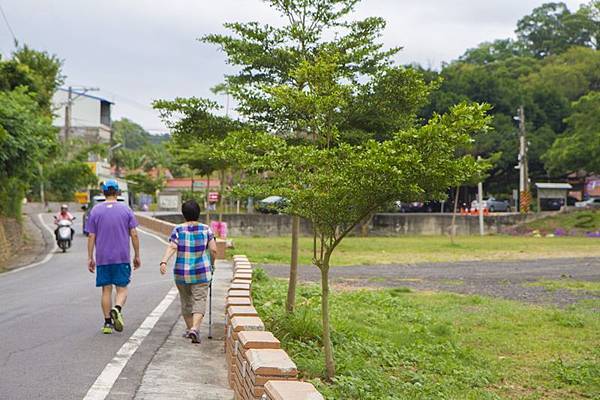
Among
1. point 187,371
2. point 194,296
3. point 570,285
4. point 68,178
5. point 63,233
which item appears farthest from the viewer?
point 68,178

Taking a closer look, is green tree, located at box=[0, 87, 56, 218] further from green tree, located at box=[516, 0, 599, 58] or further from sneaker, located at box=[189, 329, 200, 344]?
green tree, located at box=[516, 0, 599, 58]

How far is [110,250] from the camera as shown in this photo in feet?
31.8

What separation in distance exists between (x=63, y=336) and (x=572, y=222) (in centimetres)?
4695

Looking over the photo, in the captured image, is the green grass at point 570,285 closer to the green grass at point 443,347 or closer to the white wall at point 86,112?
the green grass at point 443,347

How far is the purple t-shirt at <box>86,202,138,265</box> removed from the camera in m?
9.72

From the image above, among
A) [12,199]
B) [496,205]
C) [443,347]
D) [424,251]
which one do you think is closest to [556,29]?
[496,205]

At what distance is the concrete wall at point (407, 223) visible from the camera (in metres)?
52.1

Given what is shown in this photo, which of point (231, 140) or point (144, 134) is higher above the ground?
point (144, 134)

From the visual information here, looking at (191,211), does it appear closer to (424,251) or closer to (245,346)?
(245,346)

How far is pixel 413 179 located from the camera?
727 centimetres

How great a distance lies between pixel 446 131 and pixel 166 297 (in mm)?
8074

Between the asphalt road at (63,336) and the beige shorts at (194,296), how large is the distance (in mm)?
559

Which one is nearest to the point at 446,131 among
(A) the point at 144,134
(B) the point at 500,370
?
(B) the point at 500,370

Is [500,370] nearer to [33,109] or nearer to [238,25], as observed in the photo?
[238,25]
